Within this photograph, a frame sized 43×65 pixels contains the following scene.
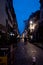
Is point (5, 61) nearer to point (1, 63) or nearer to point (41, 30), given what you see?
point (1, 63)

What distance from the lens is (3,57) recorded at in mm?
11164

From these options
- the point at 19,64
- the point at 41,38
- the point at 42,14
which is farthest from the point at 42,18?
the point at 19,64

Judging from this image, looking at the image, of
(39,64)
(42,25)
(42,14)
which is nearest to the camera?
(39,64)

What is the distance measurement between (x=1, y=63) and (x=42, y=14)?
59457 mm

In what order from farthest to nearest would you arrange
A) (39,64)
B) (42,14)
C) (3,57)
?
(42,14)
(39,64)
(3,57)

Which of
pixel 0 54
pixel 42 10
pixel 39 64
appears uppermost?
pixel 42 10

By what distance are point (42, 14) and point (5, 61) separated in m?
59.5

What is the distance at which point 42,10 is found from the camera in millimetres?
70562

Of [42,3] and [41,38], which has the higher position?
[42,3]

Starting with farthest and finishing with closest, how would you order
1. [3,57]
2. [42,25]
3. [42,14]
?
[42,14]
[42,25]
[3,57]

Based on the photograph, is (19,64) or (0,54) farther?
(19,64)

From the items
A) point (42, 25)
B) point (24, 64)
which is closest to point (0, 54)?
point (24, 64)

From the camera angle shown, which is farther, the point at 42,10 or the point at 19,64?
the point at 42,10

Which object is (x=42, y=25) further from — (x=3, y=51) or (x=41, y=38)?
(x=3, y=51)
